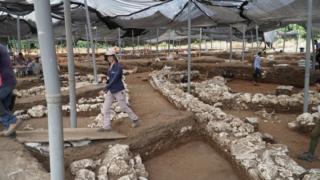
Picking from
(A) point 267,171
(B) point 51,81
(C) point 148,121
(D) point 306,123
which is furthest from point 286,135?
(B) point 51,81

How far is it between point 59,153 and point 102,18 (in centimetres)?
1065

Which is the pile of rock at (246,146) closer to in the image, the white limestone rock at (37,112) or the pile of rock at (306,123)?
the pile of rock at (306,123)

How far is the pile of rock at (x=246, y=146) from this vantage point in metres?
5.00

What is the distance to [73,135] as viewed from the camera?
610 centimetres

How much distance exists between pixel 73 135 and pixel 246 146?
8.70 ft

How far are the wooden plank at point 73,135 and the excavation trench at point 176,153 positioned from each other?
0.13 metres

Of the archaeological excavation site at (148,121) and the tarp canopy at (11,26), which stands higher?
A: the tarp canopy at (11,26)

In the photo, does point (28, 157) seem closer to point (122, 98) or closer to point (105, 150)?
point (105, 150)

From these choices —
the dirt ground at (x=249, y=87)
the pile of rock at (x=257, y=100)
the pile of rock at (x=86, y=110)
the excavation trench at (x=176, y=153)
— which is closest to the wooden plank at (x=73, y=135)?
the excavation trench at (x=176, y=153)

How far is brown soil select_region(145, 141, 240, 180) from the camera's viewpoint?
6.30 meters

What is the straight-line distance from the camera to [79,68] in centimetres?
2005

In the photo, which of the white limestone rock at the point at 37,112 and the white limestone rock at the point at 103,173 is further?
the white limestone rock at the point at 37,112

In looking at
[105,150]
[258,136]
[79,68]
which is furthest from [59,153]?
[79,68]

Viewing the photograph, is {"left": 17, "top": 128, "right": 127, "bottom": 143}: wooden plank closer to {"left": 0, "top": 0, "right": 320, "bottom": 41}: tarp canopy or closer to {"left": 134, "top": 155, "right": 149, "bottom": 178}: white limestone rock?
{"left": 134, "top": 155, "right": 149, "bottom": 178}: white limestone rock
